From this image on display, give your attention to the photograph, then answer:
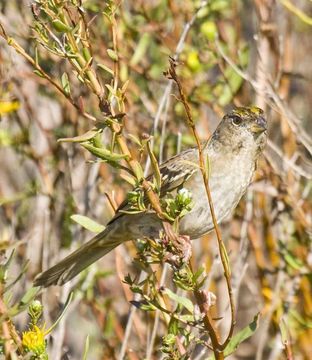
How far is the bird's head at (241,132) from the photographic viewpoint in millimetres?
3760

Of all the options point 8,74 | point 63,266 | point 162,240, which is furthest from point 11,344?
point 8,74

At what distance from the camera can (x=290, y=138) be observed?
185 inches

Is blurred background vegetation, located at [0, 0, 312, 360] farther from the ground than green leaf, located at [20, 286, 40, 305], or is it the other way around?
green leaf, located at [20, 286, 40, 305]

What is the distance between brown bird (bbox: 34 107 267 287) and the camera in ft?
11.7

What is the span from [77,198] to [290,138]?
119 cm

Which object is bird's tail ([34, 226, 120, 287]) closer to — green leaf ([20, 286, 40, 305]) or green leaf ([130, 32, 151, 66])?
green leaf ([20, 286, 40, 305])

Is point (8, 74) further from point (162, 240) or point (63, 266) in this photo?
point (162, 240)

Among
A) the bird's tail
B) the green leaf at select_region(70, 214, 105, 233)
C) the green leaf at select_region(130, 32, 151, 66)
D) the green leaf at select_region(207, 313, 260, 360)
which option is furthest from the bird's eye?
the green leaf at select_region(207, 313, 260, 360)

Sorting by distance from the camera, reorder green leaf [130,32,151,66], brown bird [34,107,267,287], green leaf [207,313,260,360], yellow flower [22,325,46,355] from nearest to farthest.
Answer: yellow flower [22,325,46,355], green leaf [207,313,260,360], brown bird [34,107,267,287], green leaf [130,32,151,66]

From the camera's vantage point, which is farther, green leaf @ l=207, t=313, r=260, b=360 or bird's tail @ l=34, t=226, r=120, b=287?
bird's tail @ l=34, t=226, r=120, b=287

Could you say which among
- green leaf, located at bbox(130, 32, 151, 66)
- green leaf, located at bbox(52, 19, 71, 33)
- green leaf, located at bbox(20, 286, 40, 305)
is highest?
green leaf, located at bbox(52, 19, 71, 33)

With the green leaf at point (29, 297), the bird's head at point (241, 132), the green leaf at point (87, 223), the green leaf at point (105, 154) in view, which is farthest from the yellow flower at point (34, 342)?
the bird's head at point (241, 132)

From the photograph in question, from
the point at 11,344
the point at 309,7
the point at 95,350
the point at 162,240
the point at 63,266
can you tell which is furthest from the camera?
the point at 309,7

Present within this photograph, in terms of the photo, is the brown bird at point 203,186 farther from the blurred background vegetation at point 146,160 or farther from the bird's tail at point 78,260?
the blurred background vegetation at point 146,160
